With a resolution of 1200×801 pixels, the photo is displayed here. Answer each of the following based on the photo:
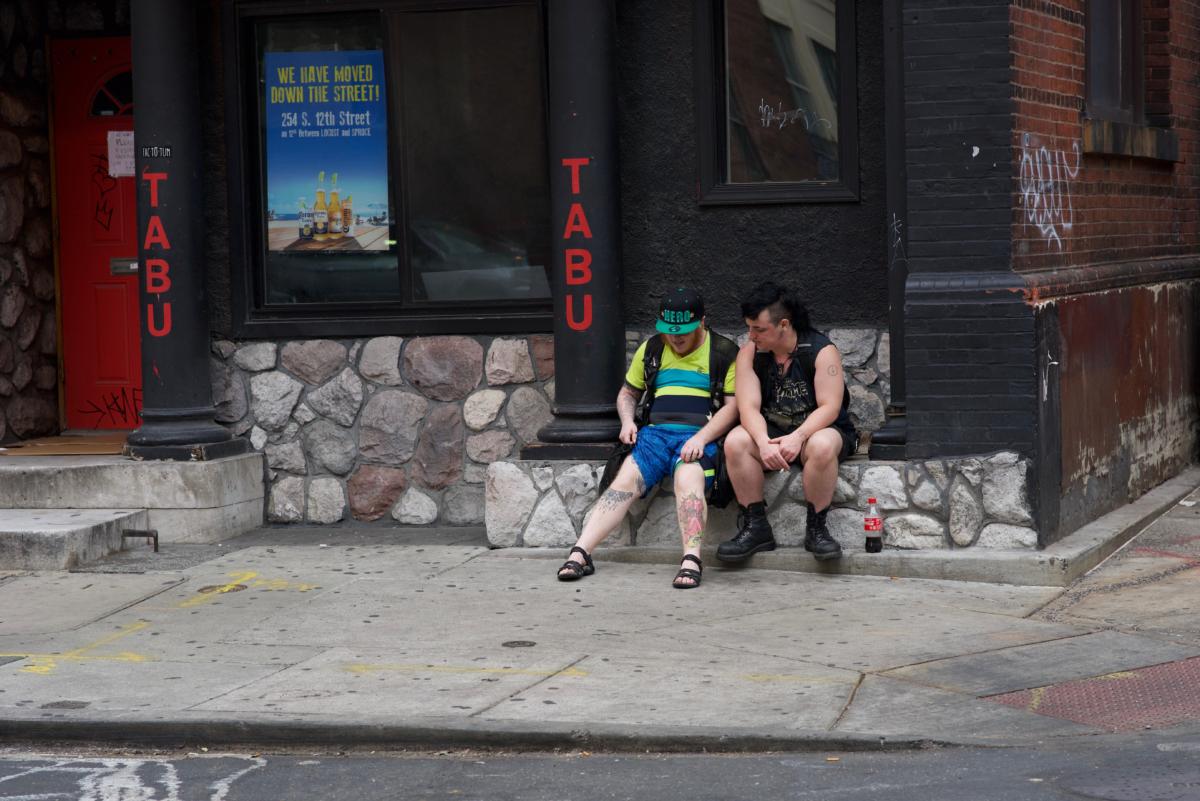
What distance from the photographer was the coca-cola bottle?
26.9 ft

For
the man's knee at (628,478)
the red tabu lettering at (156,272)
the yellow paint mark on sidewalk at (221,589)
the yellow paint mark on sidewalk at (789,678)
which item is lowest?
the yellow paint mark on sidewalk at (789,678)

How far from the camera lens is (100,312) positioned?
1075 cm

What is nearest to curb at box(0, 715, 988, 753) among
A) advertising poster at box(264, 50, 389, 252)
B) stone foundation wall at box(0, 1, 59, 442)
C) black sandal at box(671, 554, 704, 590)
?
black sandal at box(671, 554, 704, 590)

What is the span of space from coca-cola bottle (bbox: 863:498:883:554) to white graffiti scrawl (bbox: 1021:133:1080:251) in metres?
1.61

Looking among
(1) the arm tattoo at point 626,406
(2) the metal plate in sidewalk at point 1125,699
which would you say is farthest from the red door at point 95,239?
(2) the metal plate in sidewalk at point 1125,699

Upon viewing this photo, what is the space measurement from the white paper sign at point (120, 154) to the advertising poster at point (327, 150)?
1.05 m

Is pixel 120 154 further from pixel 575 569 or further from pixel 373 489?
pixel 575 569

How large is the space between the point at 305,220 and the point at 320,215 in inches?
3.8

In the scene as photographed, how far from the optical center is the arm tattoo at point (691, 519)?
26.7 feet

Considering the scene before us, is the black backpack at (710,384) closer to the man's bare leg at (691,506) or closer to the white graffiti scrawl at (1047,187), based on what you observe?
the man's bare leg at (691,506)

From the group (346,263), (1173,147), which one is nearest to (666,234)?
(346,263)

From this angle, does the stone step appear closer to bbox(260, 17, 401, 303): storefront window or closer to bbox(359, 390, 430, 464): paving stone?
bbox(359, 390, 430, 464): paving stone

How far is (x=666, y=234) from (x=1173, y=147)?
12.6 feet

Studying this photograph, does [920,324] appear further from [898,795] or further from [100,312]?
[100,312]
